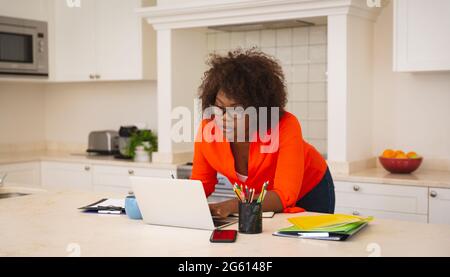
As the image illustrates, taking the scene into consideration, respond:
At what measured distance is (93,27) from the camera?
200 inches

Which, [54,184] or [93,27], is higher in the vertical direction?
[93,27]

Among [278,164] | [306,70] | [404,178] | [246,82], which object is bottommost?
[404,178]

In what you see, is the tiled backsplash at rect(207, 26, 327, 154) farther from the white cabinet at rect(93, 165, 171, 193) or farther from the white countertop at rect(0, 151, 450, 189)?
the white cabinet at rect(93, 165, 171, 193)

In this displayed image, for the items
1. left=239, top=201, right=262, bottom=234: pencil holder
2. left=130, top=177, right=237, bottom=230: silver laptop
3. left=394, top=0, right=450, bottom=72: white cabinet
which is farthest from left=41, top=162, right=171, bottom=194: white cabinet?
left=239, top=201, right=262, bottom=234: pencil holder

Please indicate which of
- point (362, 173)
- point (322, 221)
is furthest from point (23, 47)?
point (322, 221)

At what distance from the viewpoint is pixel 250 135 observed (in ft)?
7.99

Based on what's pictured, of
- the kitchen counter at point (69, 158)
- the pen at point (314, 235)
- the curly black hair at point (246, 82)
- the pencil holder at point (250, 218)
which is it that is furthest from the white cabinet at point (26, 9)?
the pen at point (314, 235)

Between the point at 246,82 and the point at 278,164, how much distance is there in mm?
348

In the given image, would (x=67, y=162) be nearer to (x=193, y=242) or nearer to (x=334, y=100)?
(x=334, y=100)

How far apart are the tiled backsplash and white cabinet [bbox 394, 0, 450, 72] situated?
765 mm

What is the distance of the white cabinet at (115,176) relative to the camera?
4668 mm

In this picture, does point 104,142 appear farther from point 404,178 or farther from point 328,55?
point 404,178
